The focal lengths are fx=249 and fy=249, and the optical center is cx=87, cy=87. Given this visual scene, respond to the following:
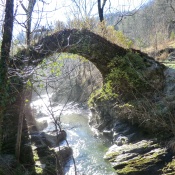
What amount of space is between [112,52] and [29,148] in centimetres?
611

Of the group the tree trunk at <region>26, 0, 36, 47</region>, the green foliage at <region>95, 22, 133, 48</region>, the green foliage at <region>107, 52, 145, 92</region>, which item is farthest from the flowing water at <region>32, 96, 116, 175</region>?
the green foliage at <region>95, 22, 133, 48</region>

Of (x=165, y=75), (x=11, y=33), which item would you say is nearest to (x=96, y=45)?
(x=165, y=75)

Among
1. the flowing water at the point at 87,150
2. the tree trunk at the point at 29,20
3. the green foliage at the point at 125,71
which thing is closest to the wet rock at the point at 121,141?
the flowing water at the point at 87,150

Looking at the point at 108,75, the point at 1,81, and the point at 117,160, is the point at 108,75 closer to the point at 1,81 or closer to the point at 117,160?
the point at 117,160

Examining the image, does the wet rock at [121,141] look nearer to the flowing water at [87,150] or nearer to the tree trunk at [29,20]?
the flowing water at [87,150]

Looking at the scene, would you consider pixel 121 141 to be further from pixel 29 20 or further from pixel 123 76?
pixel 29 20

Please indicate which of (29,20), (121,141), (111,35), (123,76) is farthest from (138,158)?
(111,35)

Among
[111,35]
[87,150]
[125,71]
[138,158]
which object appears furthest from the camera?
[111,35]

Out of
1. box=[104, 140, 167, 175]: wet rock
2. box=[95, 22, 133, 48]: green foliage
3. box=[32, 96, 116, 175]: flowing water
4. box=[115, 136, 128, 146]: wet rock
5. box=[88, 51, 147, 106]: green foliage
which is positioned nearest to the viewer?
box=[104, 140, 167, 175]: wet rock

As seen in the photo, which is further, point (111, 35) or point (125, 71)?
point (111, 35)

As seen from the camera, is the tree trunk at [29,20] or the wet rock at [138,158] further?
the wet rock at [138,158]

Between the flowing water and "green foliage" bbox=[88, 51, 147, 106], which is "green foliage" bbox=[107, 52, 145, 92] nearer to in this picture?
"green foliage" bbox=[88, 51, 147, 106]

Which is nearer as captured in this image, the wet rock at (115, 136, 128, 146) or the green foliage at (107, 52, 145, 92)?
the wet rock at (115, 136, 128, 146)

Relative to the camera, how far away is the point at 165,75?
1114 cm
